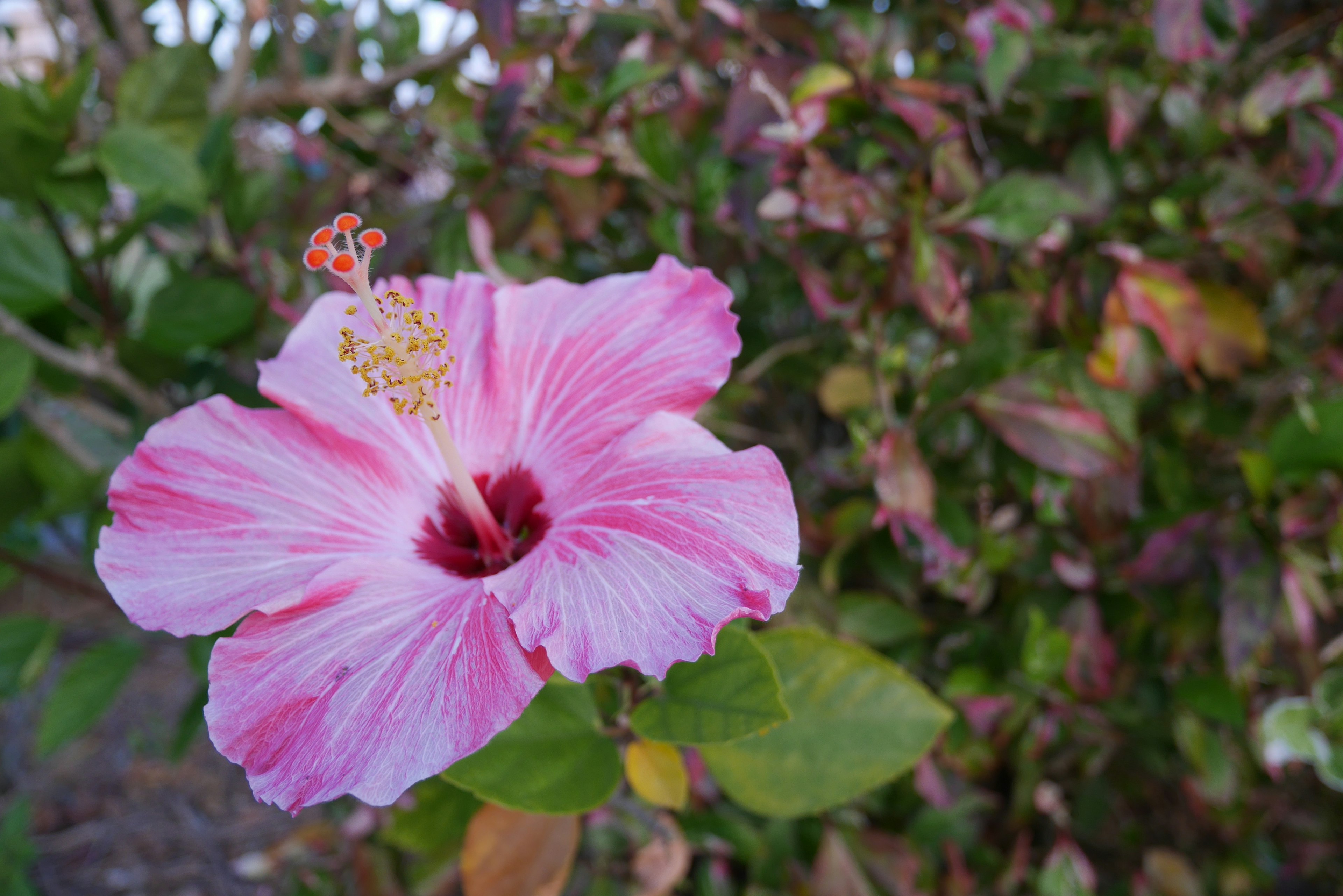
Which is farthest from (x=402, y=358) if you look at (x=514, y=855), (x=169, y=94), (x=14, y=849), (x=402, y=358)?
(x=14, y=849)

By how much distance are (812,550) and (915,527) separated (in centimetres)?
27

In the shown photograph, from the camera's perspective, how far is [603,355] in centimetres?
82

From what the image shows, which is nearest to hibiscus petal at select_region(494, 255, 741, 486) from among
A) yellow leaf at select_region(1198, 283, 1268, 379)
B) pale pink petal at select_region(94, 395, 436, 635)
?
pale pink petal at select_region(94, 395, 436, 635)

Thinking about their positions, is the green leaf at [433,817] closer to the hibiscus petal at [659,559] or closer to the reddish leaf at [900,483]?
the hibiscus petal at [659,559]

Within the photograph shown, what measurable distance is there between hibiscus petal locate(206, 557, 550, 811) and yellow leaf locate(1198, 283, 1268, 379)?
1193mm

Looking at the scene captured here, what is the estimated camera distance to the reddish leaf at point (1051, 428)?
45.0 inches

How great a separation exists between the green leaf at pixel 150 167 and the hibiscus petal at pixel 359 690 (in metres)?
0.83

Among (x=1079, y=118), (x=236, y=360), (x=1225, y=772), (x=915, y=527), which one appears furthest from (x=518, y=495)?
(x=1225, y=772)

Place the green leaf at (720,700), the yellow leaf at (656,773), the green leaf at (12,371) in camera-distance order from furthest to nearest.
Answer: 1. the green leaf at (12,371)
2. the yellow leaf at (656,773)
3. the green leaf at (720,700)

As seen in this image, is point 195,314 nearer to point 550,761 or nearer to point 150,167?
point 150,167

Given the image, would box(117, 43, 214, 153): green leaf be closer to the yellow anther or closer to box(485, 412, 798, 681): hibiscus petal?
the yellow anther

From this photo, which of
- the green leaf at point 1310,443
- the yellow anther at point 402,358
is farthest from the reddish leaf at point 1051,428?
the yellow anther at point 402,358

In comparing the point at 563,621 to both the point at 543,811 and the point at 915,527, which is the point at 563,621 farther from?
the point at 915,527

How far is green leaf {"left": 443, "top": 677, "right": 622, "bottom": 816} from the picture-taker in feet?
2.50
